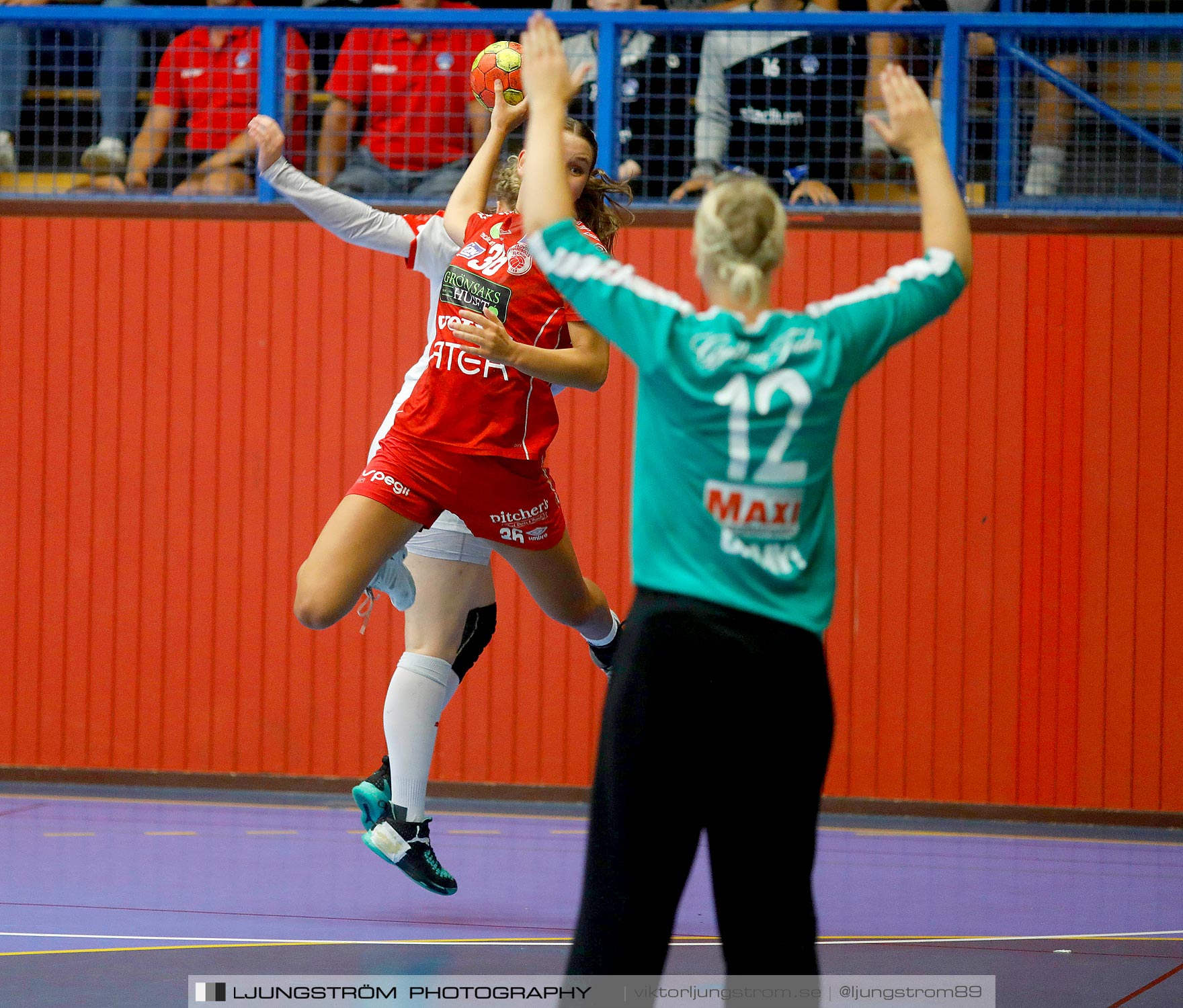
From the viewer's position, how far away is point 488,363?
12.9ft

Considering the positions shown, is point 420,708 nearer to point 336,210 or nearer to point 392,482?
point 392,482

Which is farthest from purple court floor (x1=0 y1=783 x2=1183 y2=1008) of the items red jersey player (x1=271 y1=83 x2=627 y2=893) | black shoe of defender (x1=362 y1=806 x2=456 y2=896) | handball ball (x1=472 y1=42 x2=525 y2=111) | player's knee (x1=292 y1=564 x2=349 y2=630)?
handball ball (x1=472 y1=42 x2=525 y2=111)

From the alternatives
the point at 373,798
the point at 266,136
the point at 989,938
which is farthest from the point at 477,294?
the point at 989,938

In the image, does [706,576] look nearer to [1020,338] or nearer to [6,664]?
[1020,338]

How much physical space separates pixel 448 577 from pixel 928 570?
2795 millimetres

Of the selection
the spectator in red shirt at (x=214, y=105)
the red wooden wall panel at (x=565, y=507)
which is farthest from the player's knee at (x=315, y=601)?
the spectator in red shirt at (x=214, y=105)

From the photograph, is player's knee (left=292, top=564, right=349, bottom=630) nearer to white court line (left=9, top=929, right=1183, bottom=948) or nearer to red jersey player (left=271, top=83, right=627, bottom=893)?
red jersey player (left=271, top=83, right=627, bottom=893)

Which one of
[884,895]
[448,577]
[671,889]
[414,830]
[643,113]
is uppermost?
[643,113]

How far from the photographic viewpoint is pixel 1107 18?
626 centimetres

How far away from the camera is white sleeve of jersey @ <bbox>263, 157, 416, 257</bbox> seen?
434 cm

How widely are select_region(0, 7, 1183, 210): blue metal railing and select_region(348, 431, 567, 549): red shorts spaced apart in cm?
295

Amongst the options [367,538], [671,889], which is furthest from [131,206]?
[671,889]

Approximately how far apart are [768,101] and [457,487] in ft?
11.2

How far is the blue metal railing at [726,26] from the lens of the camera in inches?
249
